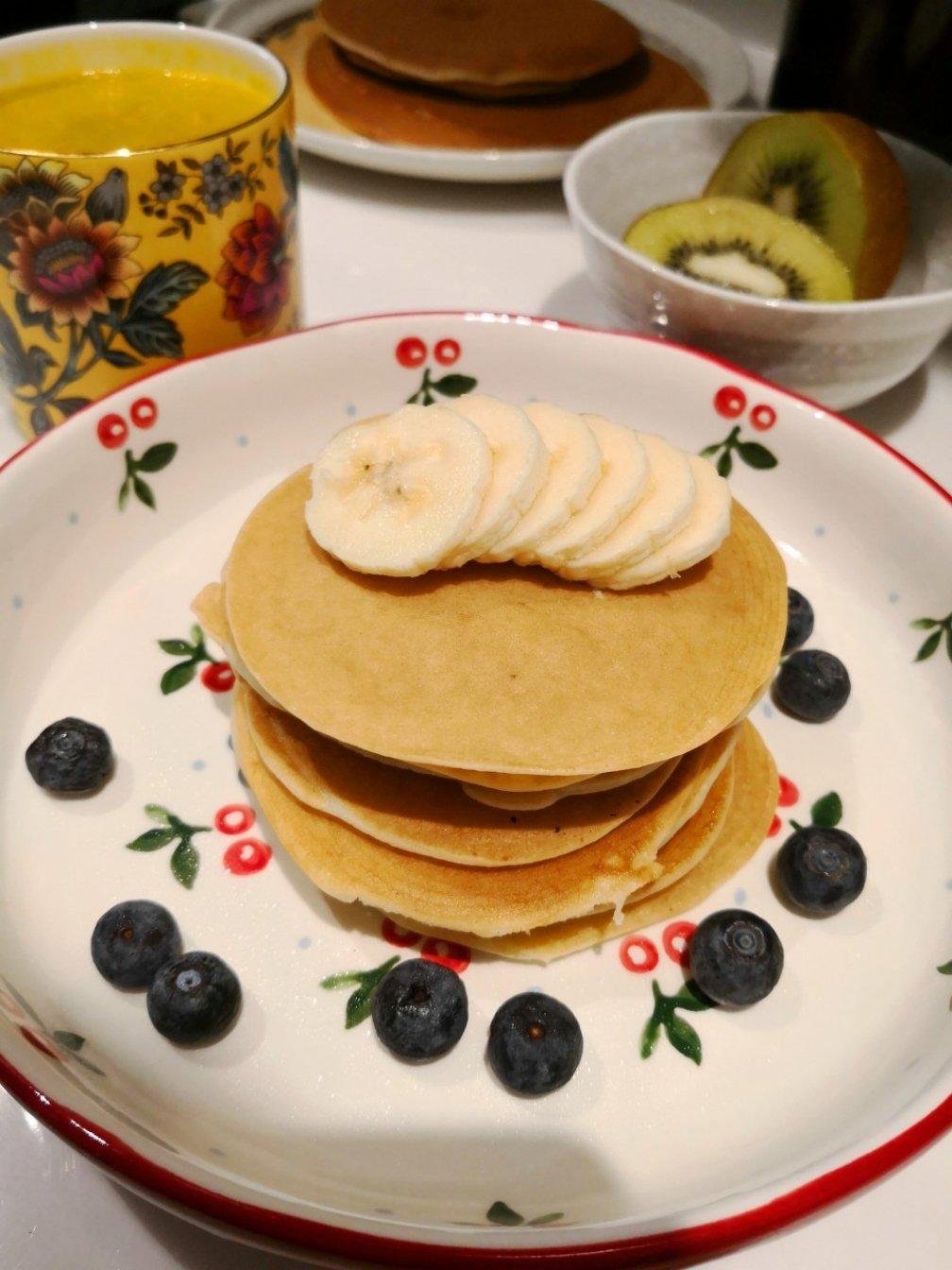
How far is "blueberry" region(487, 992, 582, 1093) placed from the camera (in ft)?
2.79

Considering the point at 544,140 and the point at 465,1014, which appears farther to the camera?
the point at 544,140

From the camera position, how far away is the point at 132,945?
914 millimetres

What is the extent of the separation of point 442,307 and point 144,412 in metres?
0.76

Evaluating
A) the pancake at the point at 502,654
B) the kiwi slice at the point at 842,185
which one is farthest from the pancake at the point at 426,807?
the kiwi slice at the point at 842,185

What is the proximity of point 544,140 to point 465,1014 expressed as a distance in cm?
181

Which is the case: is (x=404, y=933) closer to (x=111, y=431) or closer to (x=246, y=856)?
(x=246, y=856)

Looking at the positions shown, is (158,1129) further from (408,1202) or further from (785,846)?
(785,846)

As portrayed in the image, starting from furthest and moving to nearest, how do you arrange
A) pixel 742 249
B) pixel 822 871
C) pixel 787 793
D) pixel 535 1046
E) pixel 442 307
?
pixel 442 307, pixel 742 249, pixel 787 793, pixel 822 871, pixel 535 1046

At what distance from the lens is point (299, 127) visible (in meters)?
2.01

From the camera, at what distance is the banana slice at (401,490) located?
1007 mm

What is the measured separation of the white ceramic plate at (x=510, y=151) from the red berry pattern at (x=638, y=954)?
158 cm

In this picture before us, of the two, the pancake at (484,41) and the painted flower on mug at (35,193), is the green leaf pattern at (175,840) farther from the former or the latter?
the pancake at (484,41)

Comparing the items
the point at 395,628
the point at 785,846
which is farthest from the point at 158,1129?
the point at 785,846

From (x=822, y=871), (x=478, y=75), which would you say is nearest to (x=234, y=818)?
(x=822, y=871)
